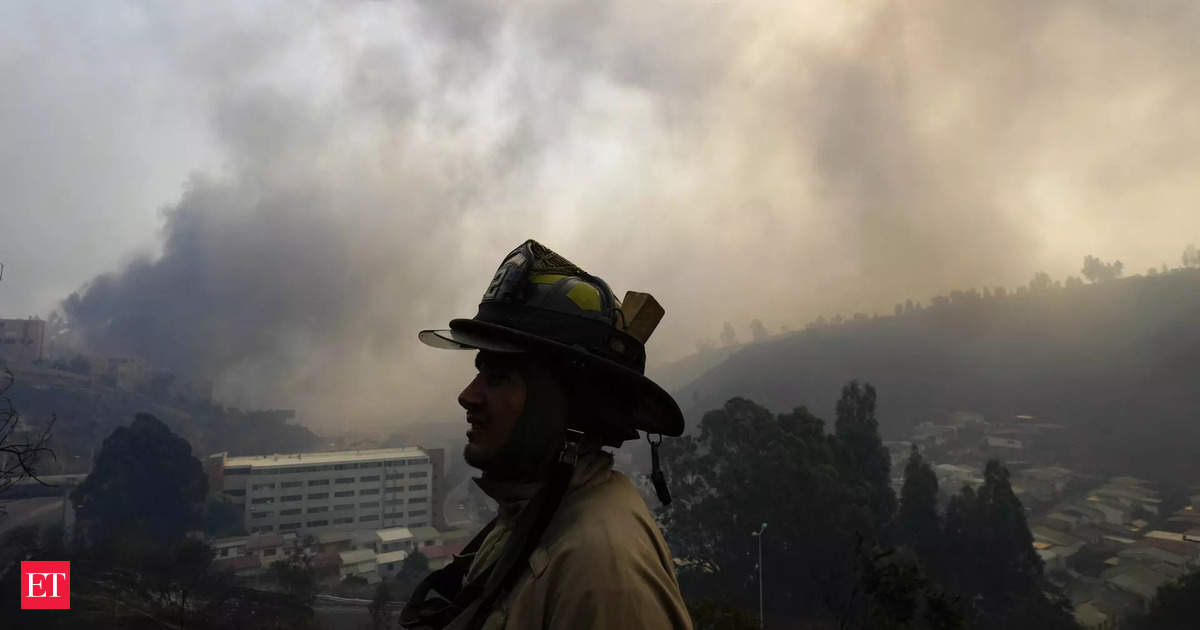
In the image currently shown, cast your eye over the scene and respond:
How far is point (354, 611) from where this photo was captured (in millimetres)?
30047

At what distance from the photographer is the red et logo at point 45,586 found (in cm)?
2380

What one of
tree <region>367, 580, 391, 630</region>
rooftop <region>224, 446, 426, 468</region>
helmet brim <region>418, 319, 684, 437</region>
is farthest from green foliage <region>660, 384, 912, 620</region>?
rooftop <region>224, 446, 426, 468</region>

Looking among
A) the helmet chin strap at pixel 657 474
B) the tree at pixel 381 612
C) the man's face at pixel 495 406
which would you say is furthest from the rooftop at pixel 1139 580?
the man's face at pixel 495 406

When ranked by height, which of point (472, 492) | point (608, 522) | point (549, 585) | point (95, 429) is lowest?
point (472, 492)

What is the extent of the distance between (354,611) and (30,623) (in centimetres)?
1294

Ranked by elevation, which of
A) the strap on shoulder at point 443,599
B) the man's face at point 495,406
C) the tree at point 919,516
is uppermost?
the man's face at point 495,406

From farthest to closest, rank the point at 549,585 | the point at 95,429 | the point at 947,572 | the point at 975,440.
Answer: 1. the point at 95,429
2. the point at 975,440
3. the point at 947,572
4. the point at 549,585

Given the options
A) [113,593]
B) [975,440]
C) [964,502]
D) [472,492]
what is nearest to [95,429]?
[472,492]

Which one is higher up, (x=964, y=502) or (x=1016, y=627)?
(x=964, y=502)

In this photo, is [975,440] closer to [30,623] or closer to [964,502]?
[964,502]

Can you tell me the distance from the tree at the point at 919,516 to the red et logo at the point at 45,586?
4089 cm

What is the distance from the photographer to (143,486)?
42.5 meters

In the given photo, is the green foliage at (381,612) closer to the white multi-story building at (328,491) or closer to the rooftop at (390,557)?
the rooftop at (390,557)

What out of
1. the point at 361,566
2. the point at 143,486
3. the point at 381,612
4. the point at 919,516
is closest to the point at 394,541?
the point at 361,566
